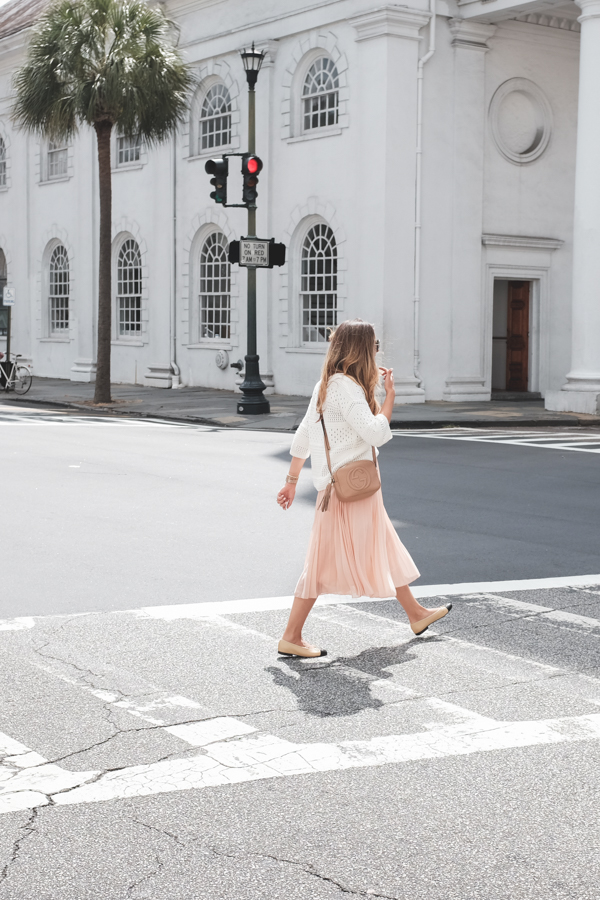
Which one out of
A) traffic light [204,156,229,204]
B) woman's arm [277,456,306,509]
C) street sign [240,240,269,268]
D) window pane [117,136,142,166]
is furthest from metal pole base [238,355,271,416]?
woman's arm [277,456,306,509]

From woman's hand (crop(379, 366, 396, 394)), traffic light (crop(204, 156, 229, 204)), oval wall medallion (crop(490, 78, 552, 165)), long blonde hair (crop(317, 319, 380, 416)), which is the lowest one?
woman's hand (crop(379, 366, 396, 394))

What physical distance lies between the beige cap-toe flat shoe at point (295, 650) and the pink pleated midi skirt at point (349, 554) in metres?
0.26

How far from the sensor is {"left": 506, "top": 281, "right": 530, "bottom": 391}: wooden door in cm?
2720

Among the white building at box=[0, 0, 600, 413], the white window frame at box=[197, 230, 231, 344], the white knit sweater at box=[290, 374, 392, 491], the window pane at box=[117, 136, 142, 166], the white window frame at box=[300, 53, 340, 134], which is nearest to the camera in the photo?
the white knit sweater at box=[290, 374, 392, 491]

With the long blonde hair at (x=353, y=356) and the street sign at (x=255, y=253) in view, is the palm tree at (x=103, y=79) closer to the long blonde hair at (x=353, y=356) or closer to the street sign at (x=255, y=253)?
the street sign at (x=255, y=253)

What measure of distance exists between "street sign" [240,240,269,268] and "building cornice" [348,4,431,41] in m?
5.02

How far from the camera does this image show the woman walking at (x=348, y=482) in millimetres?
6191

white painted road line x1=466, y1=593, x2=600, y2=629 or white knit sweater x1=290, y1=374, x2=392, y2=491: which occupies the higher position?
white knit sweater x1=290, y1=374, x2=392, y2=491

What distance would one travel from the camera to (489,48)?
25328 mm

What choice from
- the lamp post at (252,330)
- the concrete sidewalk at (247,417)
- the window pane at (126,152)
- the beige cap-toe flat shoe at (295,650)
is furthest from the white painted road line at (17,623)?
the window pane at (126,152)

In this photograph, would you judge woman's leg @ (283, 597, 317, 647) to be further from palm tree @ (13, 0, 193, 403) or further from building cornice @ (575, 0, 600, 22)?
palm tree @ (13, 0, 193, 403)

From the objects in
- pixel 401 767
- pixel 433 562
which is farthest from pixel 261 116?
pixel 401 767

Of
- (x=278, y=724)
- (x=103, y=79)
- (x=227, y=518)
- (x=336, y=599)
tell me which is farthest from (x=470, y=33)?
(x=278, y=724)

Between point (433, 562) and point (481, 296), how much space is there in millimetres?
17864
